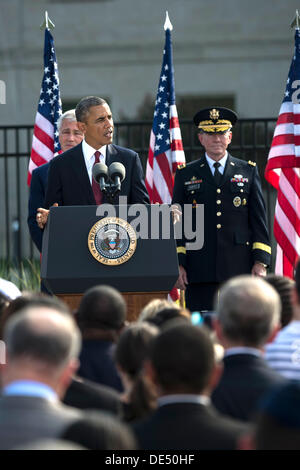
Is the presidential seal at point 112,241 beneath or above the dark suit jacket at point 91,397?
above

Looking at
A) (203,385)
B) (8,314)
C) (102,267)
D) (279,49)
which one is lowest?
(203,385)

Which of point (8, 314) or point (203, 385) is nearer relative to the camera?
point (203, 385)

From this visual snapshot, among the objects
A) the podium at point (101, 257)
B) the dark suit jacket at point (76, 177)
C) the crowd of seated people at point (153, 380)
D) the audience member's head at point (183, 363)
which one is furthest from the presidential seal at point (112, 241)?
the audience member's head at point (183, 363)

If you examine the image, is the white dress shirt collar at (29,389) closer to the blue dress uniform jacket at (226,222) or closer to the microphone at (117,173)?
the microphone at (117,173)

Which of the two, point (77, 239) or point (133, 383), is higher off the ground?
point (77, 239)

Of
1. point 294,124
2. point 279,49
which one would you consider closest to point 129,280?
point 294,124

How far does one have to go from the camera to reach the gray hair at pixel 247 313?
10.2 ft

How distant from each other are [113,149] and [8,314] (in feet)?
7.04

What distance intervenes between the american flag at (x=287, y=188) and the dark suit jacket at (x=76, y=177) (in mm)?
2710

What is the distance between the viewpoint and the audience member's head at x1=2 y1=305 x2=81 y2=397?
245cm

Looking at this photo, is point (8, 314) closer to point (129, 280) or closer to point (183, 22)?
point (129, 280)
